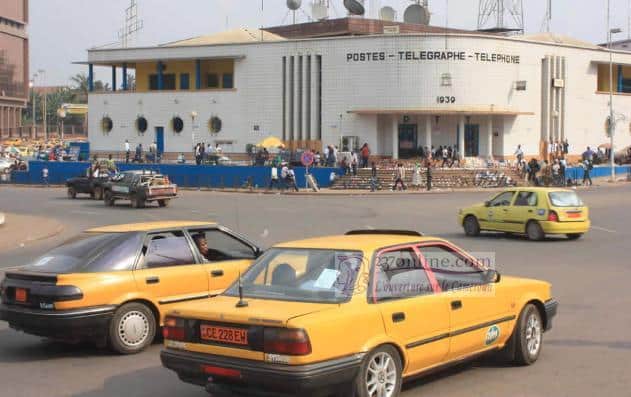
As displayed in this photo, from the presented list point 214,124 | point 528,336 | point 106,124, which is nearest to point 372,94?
point 214,124

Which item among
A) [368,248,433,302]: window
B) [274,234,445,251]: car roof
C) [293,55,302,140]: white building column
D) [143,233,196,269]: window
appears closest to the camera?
[368,248,433,302]: window

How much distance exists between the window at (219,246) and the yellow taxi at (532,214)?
512 inches

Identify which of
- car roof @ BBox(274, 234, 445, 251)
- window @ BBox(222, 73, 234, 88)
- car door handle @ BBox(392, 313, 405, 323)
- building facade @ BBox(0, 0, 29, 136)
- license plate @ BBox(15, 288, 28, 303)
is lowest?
license plate @ BBox(15, 288, 28, 303)

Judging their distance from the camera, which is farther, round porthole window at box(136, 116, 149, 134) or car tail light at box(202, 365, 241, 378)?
round porthole window at box(136, 116, 149, 134)

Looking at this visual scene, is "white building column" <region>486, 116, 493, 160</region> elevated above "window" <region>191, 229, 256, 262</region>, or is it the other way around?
"white building column" <region>486, 116, 493, 160</region>

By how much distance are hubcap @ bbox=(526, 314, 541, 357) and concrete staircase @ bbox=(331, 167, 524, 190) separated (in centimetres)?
3927

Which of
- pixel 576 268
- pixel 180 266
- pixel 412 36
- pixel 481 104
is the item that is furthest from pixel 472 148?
pixel 180 266

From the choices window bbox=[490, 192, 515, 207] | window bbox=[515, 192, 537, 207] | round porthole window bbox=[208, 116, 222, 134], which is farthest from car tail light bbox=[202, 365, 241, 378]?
round porthole window bbox=[208, 116, 222, 134]

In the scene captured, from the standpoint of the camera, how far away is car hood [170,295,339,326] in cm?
669

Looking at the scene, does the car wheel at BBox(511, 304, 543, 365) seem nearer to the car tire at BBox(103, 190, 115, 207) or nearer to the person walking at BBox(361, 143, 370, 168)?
the car tire at BBox(103, 190, 115, 207)

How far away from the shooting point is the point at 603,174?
186ft

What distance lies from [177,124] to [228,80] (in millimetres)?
5016

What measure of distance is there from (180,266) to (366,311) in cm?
390

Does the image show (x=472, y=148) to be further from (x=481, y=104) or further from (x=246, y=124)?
(x=246, y=124)
